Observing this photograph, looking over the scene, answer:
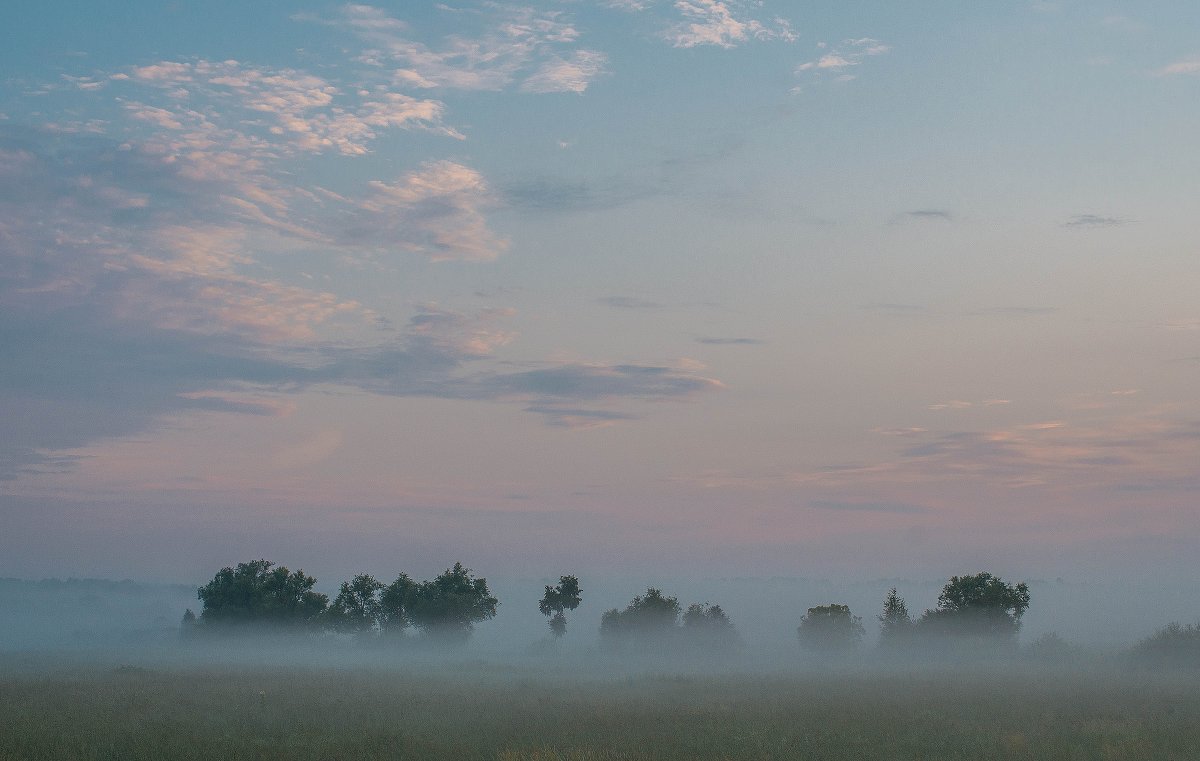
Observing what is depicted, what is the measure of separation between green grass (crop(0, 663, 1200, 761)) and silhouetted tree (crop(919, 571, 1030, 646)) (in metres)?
31.1

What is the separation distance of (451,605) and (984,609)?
53527mm

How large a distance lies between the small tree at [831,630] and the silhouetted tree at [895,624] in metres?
2.63

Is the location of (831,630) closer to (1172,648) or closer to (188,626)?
(1172,648)

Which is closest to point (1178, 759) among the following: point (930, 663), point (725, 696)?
point (725, 696)

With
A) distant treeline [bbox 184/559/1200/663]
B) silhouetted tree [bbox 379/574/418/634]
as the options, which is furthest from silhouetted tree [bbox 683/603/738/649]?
silhouetted tree [bbox 379/574/418/634]

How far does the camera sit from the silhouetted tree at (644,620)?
10094cm

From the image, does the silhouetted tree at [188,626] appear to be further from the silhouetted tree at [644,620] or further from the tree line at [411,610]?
the silhouetted tree at [644,620]

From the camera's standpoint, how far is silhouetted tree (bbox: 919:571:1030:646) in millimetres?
81812

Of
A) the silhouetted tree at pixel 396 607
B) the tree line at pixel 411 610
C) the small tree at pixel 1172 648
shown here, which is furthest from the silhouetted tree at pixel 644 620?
the small tree at pixel 1172 648

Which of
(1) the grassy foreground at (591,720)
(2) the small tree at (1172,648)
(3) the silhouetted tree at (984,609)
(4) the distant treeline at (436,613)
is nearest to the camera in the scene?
(1) the grassy foreground at (591,720)

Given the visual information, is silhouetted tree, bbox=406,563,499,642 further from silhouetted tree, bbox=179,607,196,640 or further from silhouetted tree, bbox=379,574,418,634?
silhouetted tree, bbox=179,607,196,640

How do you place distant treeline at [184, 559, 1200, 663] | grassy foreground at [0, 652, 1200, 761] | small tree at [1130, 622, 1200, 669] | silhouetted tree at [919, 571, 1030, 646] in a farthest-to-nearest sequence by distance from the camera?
distant treeline at [184, 559, 1200, 663] → silhouetted tree at [919, 571, 1030, 646] → small tree at [1130, 622, 1200, 669] → grassy foreground at [0, 652, 1200, 761]

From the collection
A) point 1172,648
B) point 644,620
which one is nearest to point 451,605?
point 644,620

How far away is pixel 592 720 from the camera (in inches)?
1251
